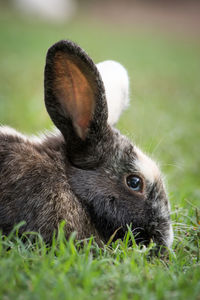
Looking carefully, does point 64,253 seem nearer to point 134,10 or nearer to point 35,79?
point 35,79

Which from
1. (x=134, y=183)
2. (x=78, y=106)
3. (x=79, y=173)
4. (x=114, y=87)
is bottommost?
(x=79, y=173)

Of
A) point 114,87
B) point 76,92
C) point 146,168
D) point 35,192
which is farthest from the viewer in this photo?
point 114,87

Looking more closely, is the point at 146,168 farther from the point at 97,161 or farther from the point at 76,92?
the point at 76,92

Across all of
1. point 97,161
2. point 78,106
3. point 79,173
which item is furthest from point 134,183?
point 78,106

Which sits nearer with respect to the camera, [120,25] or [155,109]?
[155,109]

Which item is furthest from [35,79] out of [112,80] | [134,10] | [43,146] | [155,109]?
[134,10]

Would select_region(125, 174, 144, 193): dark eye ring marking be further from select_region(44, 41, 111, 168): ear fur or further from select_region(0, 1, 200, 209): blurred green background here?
select_region(0, 1, 200, 209): blurred green background

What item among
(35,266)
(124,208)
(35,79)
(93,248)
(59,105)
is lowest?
(35,266)
